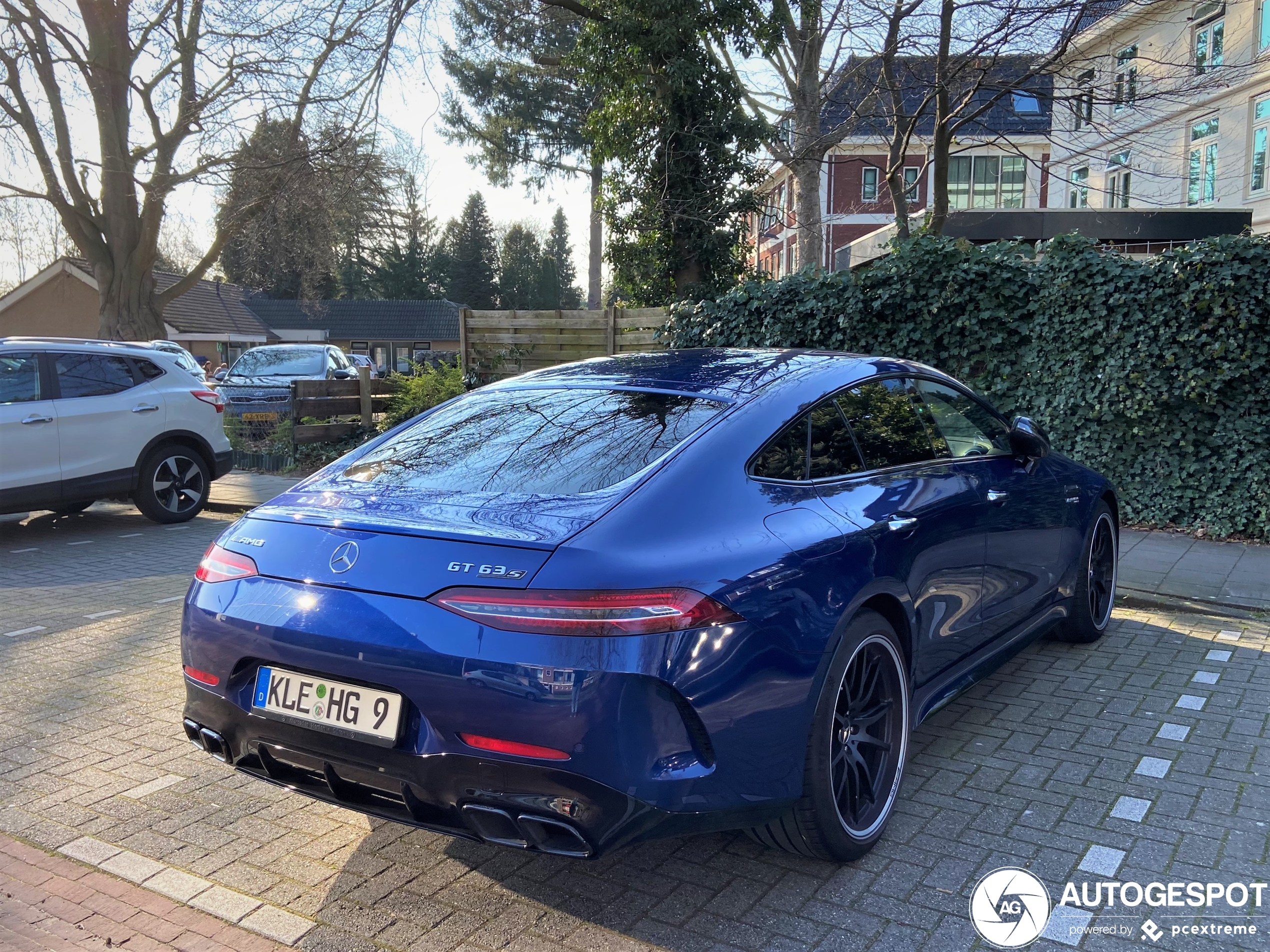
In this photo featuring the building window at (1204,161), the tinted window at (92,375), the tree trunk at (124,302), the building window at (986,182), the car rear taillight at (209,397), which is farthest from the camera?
the building window at (986,182)

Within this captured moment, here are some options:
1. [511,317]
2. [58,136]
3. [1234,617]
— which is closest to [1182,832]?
[1234,617]

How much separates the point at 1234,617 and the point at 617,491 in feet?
16.9

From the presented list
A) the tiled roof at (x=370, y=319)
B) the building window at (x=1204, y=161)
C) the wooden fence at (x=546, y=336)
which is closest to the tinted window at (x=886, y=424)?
the wooden fence at (x=546, y=336)

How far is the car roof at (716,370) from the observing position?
355cm

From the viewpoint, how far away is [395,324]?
64.2 meters

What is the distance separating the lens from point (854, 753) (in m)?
3.10

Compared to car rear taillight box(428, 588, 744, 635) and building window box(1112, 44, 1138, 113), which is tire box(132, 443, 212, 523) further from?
building window box(1112, 44, 1138, 113)

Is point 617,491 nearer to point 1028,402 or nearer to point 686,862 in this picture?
point 686,862

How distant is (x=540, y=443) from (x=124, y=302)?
2206 cm

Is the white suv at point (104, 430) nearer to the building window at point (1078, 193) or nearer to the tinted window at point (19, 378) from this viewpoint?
the tinted window at point (19, 378)

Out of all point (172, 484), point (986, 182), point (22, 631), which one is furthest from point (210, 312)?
point (22, 631)

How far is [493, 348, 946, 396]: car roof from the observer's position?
3553mm

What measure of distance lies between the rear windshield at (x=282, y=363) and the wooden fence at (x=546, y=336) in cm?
487

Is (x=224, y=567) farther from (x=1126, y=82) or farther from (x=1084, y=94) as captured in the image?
(x=1126, y=82)
